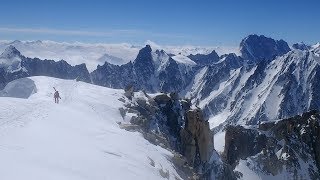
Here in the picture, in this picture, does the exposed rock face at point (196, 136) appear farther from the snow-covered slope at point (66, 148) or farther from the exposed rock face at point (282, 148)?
the snow-covered slope at point (66, 148)

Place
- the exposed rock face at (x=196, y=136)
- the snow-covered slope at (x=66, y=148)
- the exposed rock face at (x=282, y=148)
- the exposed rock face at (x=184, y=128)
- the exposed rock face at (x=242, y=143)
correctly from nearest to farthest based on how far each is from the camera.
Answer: the snow-covered slope at (x=66, y=148), the exposed rock face at (x=184, y=128), the exposed rock face at (x=196, y=136), the exposed rock face at (x=282, y=148), the exposed rock face at (x=242, y=143)

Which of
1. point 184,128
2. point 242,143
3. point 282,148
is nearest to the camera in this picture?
point 184,128

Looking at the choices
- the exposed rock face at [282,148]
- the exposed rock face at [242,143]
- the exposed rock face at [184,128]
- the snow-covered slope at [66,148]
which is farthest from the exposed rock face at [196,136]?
the exposed rock face at [242,143]

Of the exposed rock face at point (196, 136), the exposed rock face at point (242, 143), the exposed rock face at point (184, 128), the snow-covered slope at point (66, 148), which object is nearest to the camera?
the snow-covered slope at point (66, 148)

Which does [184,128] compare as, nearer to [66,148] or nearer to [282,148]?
[282,148]

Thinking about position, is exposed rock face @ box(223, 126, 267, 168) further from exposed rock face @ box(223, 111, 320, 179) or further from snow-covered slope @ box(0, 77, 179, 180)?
snow-covered slope @ box(0, 77, 179, 180)

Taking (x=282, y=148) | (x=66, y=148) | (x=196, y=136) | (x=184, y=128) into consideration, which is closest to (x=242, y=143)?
(x=282, y=148)
